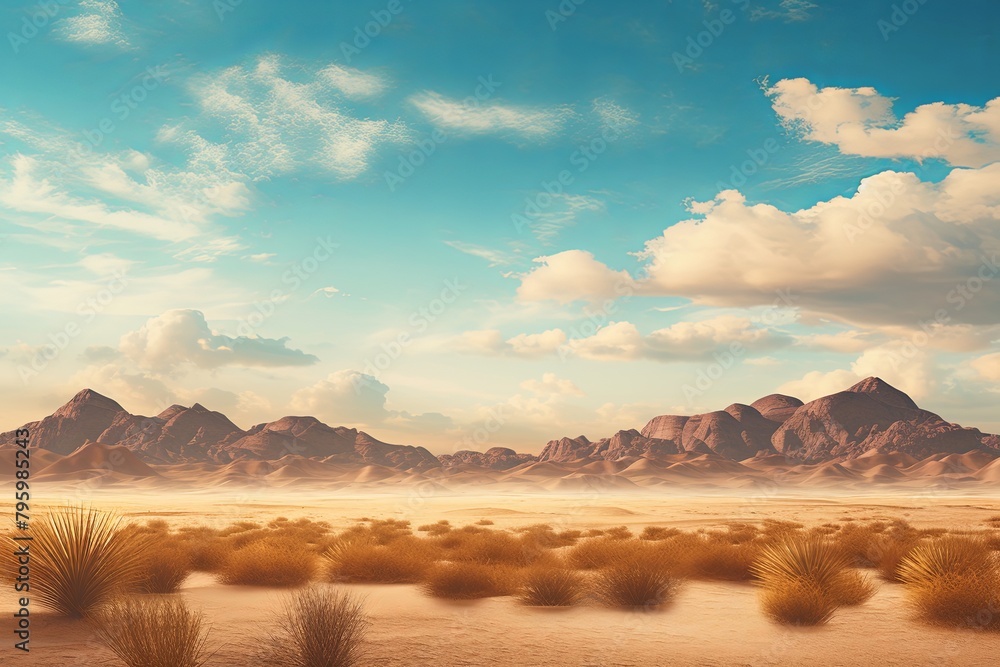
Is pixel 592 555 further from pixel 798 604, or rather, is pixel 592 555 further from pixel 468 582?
pixel 798 604

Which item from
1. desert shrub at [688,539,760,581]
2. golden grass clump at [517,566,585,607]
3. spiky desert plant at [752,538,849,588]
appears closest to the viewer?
spiky desert plant at [752,538,849,588]

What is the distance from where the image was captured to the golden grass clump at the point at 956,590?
13.1 metres

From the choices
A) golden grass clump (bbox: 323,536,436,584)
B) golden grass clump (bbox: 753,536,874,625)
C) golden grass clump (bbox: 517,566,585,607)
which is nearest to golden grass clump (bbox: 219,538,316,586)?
golden grass clump (bbox: 323,536,436,584)

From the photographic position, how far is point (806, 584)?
14094 mm

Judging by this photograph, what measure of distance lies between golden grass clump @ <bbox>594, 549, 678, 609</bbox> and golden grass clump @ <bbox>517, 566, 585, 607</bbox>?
2.22 ft

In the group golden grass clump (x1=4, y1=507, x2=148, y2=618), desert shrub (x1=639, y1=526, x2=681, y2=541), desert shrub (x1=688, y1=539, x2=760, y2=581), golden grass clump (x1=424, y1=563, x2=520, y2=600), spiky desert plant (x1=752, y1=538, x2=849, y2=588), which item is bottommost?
desert shrub (x1=639, y1=526, x2=681, y2=541)

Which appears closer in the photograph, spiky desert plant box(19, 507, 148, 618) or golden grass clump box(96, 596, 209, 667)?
golden grass clump box(96, 596, 209, 667)

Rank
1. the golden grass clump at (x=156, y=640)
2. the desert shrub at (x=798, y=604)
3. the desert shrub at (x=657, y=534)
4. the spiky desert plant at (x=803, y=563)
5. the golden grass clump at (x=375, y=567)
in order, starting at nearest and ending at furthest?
1. the golden grass clump at (x=156, y=640)
2. the desert shrub at (x=798, y=604)
3. the spiky desert plant at (x=803, y=563)
4. the golden grass clump at (x=375, y=567)
5. the desert shrub at (x=657, y=534)

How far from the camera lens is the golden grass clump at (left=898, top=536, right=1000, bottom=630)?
13.1 meters

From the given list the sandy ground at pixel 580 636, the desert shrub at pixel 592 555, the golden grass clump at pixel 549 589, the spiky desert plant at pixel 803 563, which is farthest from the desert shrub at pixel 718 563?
the golden grass clump at pixel 549 589

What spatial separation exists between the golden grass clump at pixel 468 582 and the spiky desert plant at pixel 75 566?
238 inches

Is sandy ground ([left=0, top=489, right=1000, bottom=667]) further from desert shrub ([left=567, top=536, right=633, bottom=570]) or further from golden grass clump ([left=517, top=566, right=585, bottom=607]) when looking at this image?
desert shrub ([left=567, top=536, right=633, bottom=570])

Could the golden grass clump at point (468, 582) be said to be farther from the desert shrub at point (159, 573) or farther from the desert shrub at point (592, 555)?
the desert shrub at point (159, 573)

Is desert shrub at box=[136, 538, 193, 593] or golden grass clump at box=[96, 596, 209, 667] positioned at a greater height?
golden grass clump at box=[96, 596, 209, 667]
